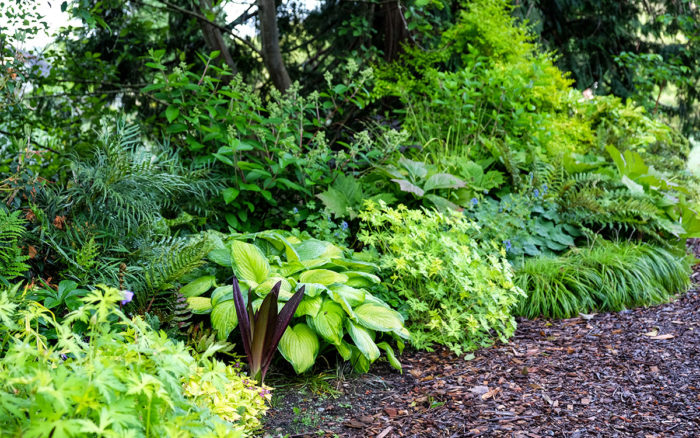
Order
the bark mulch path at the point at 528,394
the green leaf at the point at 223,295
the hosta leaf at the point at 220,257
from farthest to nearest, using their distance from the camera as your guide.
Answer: the hosta leaf at the point at 220,257 < the green leaf at the point at 223,295 < the bark mulch path at the point at 528,394

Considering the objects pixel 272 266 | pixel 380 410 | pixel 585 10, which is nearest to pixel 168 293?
pixel 272 266

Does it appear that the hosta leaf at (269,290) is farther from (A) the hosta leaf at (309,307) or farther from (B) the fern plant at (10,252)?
(B) the fern plant at (10,252)

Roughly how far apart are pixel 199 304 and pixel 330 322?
654 millimetres

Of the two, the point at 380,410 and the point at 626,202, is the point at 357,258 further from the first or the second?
the point at 626,202

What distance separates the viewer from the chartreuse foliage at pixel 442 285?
9.45 feet

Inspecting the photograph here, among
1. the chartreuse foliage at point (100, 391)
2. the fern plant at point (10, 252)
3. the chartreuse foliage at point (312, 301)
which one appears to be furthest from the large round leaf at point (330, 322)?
the fern plant at point (10, 252)

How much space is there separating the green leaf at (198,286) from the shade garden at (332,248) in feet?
0.04

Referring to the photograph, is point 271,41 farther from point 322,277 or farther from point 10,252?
point 10,252

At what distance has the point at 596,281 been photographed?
370 cm

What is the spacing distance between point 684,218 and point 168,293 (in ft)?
13.9

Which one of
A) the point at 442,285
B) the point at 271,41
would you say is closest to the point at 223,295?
the point at 442,285

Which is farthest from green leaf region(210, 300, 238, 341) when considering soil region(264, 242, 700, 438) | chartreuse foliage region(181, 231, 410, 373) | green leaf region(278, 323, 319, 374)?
soil region(264, 242, 700, 438)

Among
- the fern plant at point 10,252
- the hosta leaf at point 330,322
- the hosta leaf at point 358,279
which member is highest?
the fern plant at point 10,252

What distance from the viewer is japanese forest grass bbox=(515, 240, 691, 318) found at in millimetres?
3559
